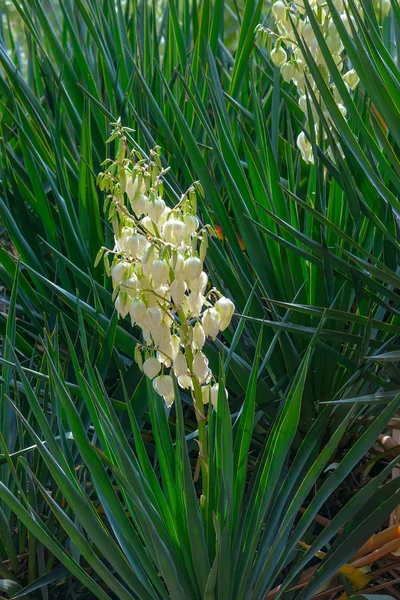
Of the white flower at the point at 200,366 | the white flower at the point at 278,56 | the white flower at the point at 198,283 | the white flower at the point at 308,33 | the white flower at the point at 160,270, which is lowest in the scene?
the white flower at the point at 200,366

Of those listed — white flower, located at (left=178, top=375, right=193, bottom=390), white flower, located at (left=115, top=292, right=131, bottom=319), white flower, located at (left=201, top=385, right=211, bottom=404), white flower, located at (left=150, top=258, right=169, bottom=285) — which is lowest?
white flower, located at (left=201, top=385, right=211, bottom=404)

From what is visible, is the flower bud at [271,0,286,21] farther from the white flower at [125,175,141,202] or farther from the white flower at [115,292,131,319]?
the white flower at [115,292,131,319]

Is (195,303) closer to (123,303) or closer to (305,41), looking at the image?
(123,303)

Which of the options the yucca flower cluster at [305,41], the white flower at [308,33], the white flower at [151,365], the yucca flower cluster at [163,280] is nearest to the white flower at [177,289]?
the yucca flower cluster at [163,280]

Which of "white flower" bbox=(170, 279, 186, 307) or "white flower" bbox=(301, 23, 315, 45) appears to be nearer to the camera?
"white flower" bbox=(170, 279, 186, 307)

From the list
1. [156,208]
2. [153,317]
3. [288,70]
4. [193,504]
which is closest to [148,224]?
[156,208]

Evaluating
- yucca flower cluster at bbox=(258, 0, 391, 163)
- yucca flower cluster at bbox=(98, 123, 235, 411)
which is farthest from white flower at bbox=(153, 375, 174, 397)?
yucca flower cluster at bbox=(258, 0, 391, 163)

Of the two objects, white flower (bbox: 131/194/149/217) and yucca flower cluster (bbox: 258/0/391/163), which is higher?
yucca flower cluster (bbox: 258/0/391/163)

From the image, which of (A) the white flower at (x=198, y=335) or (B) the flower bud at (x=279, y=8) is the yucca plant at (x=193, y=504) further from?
(B) the flower bud at (x=279, y=8)
